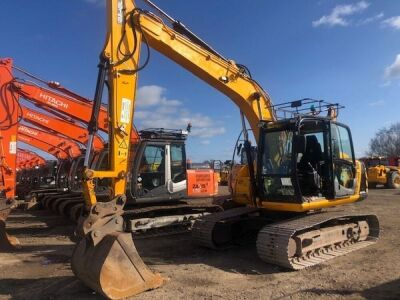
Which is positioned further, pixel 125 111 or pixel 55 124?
pixel 55 124

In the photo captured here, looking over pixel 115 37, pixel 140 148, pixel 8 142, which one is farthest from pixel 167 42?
pixel 8 142

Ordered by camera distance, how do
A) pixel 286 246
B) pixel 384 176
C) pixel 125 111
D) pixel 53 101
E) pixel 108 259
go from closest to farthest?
pixel 108 259 < pixel 286 246 < pixel 125 111 < pixel 53 101 < pixel 384 176

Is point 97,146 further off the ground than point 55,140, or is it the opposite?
point 55,140

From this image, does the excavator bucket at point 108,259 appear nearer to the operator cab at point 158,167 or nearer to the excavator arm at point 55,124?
the operator cab at point 158,167

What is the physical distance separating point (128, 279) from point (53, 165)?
16451 mm

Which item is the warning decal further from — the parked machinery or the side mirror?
the parked machinery

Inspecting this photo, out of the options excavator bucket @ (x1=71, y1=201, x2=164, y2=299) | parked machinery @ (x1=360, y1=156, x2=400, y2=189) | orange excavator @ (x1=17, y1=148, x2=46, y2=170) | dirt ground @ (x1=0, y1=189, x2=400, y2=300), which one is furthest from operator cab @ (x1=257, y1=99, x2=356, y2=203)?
orange excavator @ (x1=17, y1=148, x2=46, y2=170)

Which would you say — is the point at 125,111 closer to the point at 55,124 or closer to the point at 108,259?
the point at 108,259

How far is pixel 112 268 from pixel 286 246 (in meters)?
2.83

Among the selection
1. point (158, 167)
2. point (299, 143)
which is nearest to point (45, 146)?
point (158, 167)

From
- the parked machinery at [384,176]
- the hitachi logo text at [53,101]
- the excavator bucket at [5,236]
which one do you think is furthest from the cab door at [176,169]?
the parked machinery at [384,176]

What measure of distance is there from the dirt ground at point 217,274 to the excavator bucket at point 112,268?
0.20 meters

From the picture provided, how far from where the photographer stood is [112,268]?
595cm

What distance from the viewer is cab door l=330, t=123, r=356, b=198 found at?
8695mm
